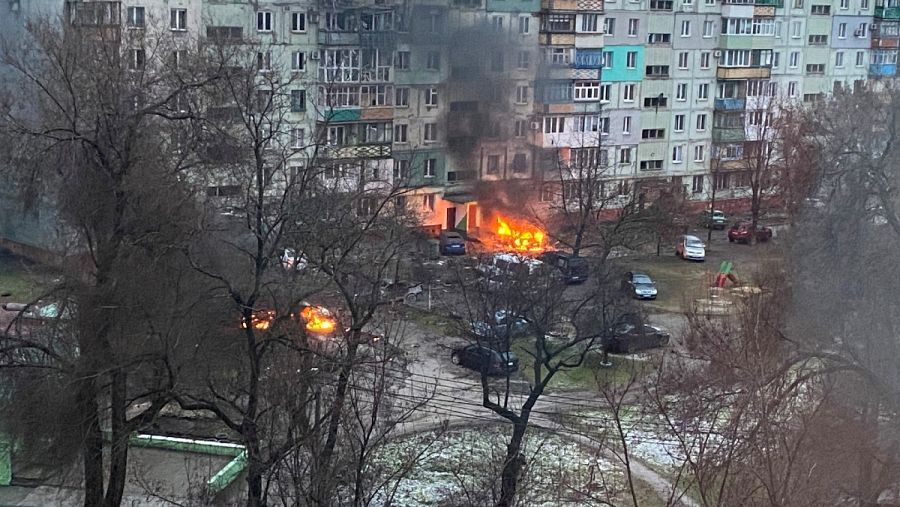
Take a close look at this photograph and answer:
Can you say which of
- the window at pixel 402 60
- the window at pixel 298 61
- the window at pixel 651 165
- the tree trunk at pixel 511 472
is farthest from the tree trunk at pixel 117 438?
the window at pixel 651 165

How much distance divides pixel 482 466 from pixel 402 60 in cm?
1301

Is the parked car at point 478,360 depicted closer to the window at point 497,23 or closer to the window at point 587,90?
the window at point 497,23

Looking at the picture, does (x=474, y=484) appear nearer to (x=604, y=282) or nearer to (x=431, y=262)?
(x=604, y=282)

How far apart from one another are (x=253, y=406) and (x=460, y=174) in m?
15.4

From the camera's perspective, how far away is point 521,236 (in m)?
22.5

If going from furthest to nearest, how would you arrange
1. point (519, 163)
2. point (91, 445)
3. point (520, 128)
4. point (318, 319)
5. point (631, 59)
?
point (631, 59) < point (519, 163) < point (520, 128) < point (318, 319) < point (91, 445)

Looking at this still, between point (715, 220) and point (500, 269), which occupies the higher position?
point (500, 269)

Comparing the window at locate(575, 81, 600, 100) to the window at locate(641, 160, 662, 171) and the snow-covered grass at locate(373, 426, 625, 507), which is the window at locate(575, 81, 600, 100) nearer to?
the window at locate(641, 160, 662, 171)

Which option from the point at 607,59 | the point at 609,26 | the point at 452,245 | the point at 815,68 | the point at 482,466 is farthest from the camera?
the point at 815,68

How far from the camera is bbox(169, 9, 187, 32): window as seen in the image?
19.8 metres

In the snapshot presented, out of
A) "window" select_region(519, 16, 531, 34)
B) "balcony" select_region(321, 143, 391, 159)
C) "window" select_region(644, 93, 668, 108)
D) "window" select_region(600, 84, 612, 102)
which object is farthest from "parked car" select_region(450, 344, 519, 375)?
"window" select_region(644, 93, 668, 108)

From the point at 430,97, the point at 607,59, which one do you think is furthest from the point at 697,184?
the point at 430,97

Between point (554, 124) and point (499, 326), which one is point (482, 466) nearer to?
point (499, 326)

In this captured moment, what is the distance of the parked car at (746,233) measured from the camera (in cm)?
2406
